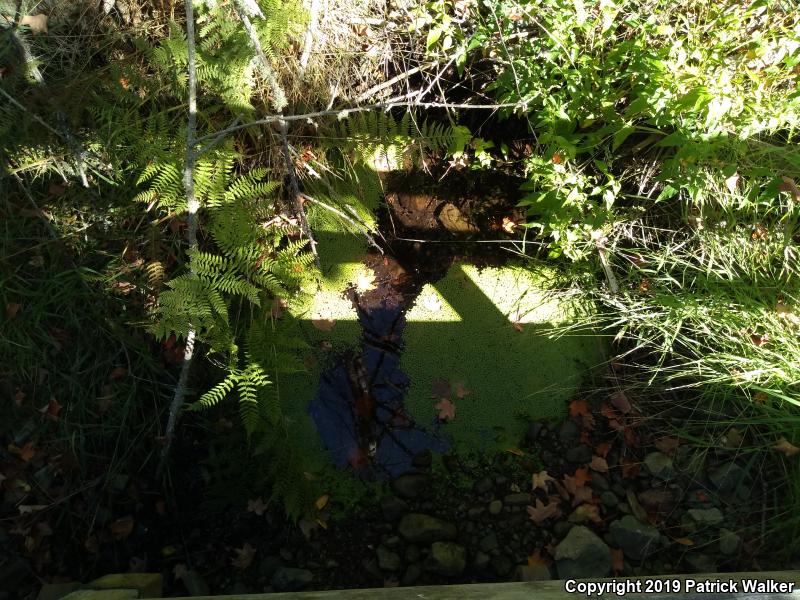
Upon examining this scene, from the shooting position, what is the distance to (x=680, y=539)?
7.72 ft

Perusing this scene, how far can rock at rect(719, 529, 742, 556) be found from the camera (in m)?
2.33

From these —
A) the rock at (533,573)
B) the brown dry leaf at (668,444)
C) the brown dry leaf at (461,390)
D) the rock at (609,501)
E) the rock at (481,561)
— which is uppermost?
the brown dry leaf at (461,390)

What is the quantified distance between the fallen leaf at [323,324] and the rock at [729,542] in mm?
2092

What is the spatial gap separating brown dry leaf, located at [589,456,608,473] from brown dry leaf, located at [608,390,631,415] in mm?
268

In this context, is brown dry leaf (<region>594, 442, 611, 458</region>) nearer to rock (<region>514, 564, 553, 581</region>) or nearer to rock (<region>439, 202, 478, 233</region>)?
rock (<region>514, 564, 553, 581</region>)

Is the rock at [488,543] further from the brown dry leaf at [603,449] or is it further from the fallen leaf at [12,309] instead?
the fallen leaf at [12,309]

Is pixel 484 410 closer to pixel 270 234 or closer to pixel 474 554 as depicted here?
pixel 474 554

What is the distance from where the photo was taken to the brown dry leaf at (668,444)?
8.29 ft

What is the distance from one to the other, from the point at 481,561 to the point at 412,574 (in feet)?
1.04

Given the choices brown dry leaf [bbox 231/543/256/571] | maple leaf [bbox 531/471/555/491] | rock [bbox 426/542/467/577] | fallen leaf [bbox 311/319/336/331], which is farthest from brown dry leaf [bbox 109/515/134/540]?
maple leaf [bbox 531/471/555/491]

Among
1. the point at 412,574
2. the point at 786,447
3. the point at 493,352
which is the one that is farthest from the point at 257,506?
the point at 786,447

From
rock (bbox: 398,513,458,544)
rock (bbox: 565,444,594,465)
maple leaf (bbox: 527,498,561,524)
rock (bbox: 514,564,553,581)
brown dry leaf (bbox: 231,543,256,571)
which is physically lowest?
rock (bbox: 514,564,553,581)

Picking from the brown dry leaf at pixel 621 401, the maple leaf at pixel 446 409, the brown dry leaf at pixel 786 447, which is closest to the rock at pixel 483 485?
the maple leaf at pixel 446 409

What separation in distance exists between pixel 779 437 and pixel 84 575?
3.22m
